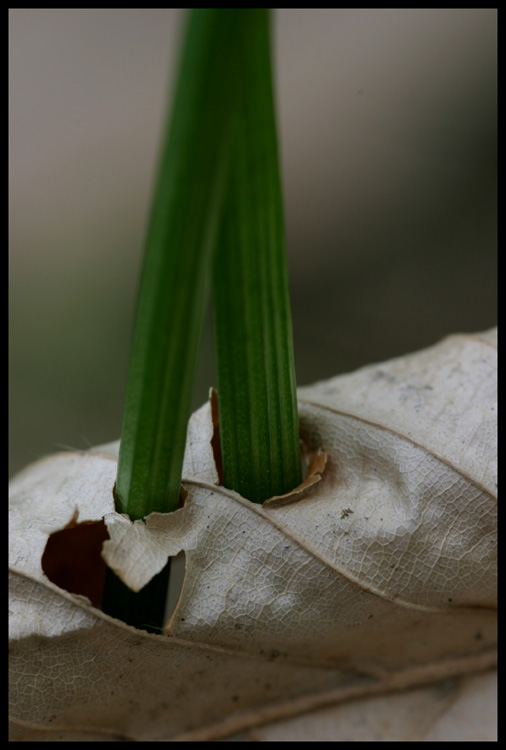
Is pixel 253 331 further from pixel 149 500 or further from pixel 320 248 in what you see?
pixel 320 248

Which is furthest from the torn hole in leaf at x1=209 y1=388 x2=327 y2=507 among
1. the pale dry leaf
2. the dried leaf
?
the pale dry leaf

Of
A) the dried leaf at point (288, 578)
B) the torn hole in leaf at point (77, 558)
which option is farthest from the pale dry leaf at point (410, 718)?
the torn hole in leaf at point (77, 558)

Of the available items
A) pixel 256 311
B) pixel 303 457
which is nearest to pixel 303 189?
pixel 303 457

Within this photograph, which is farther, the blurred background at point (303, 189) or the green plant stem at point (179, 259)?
the blurred background at point (303, 189)

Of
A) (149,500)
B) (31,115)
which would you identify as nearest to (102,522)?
(149,500)

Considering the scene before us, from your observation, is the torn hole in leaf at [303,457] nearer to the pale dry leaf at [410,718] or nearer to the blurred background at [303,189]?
the pale dry leaf at [410,718]

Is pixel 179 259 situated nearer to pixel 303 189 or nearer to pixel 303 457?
pixel 303 457
